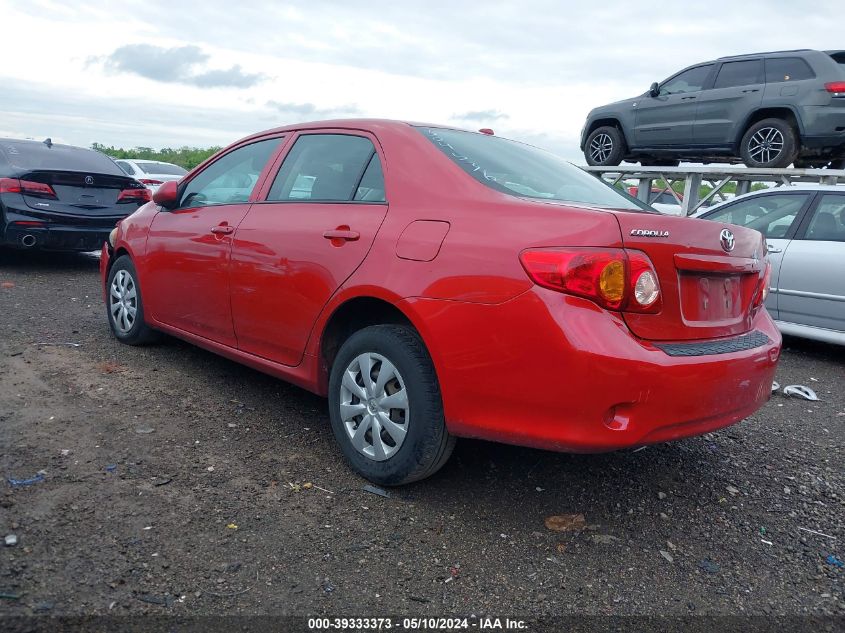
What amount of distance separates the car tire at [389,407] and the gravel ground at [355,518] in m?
0.16

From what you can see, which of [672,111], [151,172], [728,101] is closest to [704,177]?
[728,101]

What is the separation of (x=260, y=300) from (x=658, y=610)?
2329 millimetres

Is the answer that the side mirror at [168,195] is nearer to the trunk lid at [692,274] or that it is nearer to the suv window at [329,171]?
the suv window at [329,171]

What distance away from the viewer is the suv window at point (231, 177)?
13.8 feet

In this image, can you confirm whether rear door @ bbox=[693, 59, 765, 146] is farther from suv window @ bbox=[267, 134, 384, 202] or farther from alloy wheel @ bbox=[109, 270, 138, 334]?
alloy wheel @ bbox=[109, 270, 138, 334]

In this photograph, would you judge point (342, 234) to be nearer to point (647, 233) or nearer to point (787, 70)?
point (647, 233)

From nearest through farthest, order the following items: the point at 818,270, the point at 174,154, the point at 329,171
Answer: the point at 329,171 < the point at 818,270 < the point at 174,154

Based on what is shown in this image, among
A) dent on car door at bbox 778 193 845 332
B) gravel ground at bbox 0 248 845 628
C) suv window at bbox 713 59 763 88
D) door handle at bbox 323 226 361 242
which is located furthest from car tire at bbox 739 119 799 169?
door handle at bbox 323 226 361 242

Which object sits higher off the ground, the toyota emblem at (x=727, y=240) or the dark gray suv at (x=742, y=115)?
the dark gray suv at (x=742, y=115)

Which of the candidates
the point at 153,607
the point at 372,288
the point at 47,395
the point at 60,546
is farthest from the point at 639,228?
the point at 47,395

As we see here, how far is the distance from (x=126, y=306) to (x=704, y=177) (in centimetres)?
750

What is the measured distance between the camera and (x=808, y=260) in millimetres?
6191

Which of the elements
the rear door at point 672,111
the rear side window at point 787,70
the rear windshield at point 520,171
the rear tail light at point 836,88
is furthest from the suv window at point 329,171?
the rear door at point 672,111

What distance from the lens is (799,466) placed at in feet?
12.5
